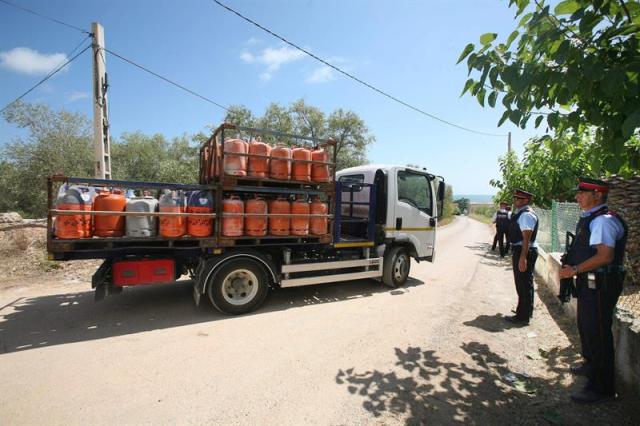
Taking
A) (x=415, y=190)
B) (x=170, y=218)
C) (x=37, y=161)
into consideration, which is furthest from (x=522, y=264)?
(x=37, y=161)

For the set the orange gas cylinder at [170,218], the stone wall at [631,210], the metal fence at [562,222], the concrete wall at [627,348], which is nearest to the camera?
the concrete wall at [627,348]

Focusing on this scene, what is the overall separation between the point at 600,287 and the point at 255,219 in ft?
13.5

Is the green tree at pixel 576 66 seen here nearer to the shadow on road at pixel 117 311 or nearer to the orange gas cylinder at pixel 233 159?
the orange gas cylinder at pixel 233 159

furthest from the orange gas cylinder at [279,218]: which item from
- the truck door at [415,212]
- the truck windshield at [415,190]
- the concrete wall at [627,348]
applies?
the concrete wall at [627,348]

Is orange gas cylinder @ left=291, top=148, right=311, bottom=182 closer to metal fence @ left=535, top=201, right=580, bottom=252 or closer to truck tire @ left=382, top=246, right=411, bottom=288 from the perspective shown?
truck tire @ left=382, top=246, right=411, bottom=288

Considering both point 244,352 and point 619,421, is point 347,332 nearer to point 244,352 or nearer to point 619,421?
point 244,352

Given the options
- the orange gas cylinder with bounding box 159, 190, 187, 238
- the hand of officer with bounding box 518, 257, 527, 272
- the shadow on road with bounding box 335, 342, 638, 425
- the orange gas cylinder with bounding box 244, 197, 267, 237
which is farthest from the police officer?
the orange gas cylinder with bounding box 159, 190, 187, 238

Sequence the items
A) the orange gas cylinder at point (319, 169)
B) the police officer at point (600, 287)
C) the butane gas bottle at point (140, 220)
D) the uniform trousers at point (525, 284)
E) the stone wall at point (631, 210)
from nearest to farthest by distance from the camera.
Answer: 1. the police officer at point (600, 287)
2. the butane gas bottle at point (140, 220)
3. the uniform trousers at point (525, 284)
4. the orange gas cylinder at point (319, 169)
5. the stone wall at point (631, 210)

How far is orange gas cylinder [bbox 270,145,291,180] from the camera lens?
5117mm

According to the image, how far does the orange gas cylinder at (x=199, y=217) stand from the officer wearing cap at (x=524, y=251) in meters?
4.53

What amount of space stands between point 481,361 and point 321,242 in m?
2.97

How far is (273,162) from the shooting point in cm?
512

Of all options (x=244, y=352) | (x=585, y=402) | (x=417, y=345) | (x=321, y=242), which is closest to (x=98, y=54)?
(x=321, y=242)

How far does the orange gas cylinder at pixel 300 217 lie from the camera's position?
531cm
